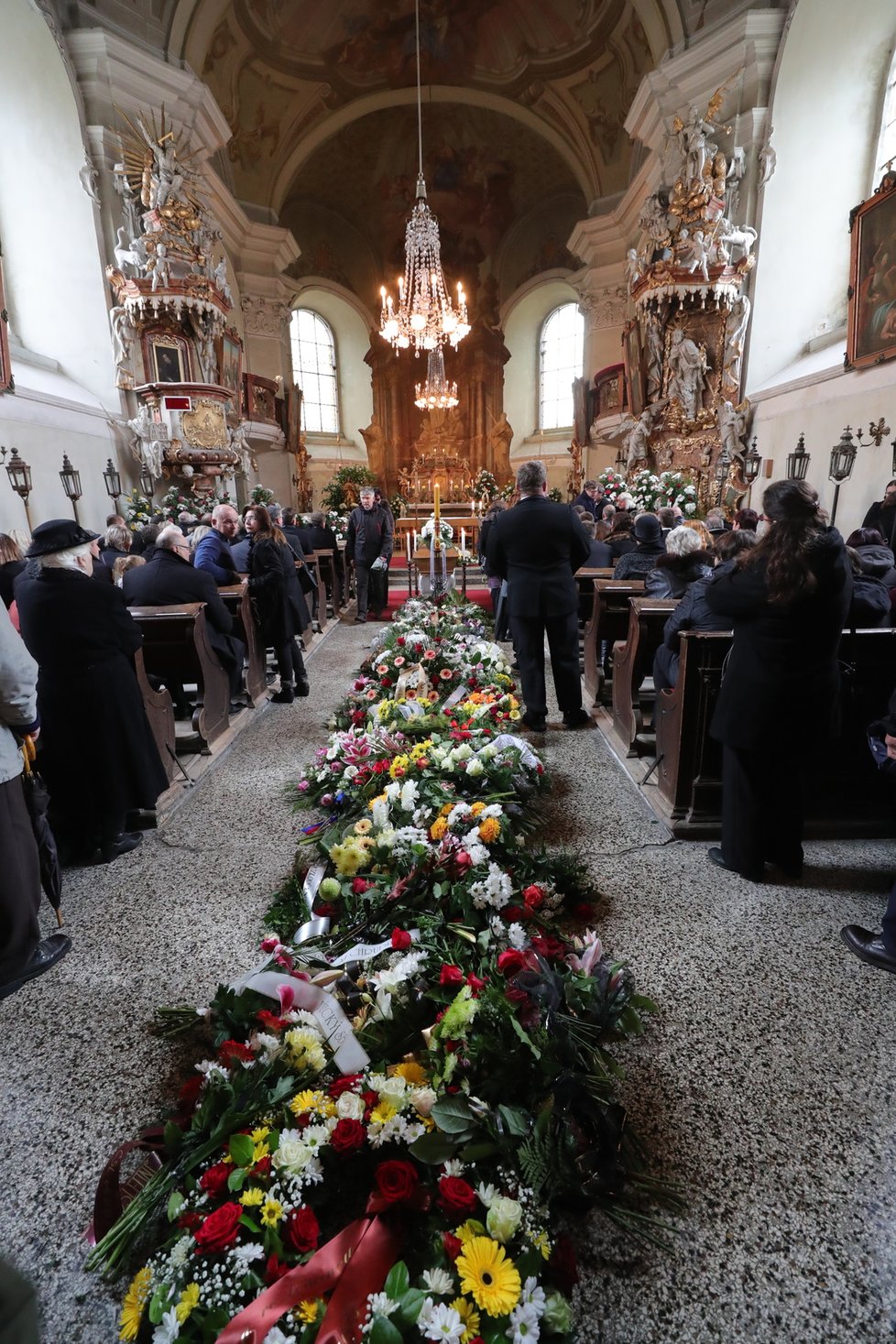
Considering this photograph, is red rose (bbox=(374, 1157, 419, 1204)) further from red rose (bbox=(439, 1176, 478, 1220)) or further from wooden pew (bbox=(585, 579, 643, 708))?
wooden pew (bbox=(585, 579, 643, 708))

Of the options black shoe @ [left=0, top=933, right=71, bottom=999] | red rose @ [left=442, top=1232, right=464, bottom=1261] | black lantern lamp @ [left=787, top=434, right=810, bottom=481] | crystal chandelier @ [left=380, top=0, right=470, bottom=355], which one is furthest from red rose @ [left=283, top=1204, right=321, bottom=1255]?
crystal chandelier @ [left=380, top=0, right=470, bottom=355]

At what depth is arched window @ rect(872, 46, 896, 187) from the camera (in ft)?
30.4

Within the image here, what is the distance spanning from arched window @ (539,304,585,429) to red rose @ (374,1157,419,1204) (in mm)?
21196

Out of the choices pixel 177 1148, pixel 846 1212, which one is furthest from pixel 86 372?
pixel 846 1212

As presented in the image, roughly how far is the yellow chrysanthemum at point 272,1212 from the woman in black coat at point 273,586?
4.59 meters

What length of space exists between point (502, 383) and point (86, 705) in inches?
783

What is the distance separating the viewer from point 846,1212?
158 cm

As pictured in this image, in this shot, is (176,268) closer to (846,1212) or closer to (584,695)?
(584,695)

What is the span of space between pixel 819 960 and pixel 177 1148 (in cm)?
227

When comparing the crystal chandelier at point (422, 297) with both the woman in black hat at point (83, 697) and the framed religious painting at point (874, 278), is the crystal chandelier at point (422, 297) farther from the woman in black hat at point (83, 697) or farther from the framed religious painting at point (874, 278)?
the woman in black hat at point (83, 697)

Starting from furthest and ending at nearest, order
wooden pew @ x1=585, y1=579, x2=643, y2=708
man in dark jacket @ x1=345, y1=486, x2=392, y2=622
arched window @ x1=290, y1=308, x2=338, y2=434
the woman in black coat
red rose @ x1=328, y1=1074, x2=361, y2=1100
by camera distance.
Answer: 1. arched window @ x1=290, y1=308, x2=338, y2=434
2. man in dark jacket @ x1=345, y1=486, x2=392, y2=622
3. the woman in black coat
4. wooden pew @ x1=585, y1=579, x2=643, y2=708
5. red rose @ x1=328, y1=1074, x2=361, y2=1100

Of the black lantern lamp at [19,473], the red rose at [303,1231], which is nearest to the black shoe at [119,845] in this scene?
the red rose at [303,1231]

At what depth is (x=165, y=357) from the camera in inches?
438

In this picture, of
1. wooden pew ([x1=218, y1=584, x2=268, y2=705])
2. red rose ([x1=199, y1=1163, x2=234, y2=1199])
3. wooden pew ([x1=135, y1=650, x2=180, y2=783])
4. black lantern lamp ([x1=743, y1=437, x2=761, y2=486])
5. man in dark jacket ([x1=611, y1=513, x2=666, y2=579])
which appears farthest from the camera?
black lantern lamp ([x1=743, y1=437, x2=761, y2=486])
